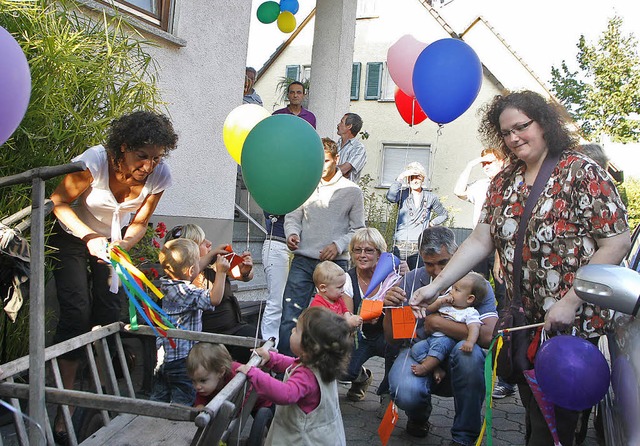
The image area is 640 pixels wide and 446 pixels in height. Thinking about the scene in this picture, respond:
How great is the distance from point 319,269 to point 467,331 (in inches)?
42.1

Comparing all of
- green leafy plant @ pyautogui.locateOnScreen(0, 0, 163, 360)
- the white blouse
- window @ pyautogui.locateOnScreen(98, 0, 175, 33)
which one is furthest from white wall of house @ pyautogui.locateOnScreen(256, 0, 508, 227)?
the white blouse

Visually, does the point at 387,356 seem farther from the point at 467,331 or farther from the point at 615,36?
the point at 615,36

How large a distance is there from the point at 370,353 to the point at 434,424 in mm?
663

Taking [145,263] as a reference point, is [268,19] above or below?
above

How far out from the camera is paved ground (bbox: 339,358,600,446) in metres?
3.97

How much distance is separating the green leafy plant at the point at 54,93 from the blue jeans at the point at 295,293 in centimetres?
182

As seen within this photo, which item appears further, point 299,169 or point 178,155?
point 178,155

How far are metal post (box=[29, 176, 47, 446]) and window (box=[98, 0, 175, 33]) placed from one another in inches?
146

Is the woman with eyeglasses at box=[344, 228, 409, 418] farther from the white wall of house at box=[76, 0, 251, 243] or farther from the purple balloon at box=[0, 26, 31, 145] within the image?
the purple balloon at box=[0, 26, 31, 145]

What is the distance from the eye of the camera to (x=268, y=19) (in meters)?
9.35

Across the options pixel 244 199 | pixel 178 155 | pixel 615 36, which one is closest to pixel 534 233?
pixel 178 155

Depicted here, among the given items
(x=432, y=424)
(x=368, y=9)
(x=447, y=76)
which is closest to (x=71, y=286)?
(x=432, y=424)

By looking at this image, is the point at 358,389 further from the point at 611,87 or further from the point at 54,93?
the point at 611,87

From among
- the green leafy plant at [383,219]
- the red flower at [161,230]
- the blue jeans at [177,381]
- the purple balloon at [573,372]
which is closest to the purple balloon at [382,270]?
the blue jeans at [177,381]
